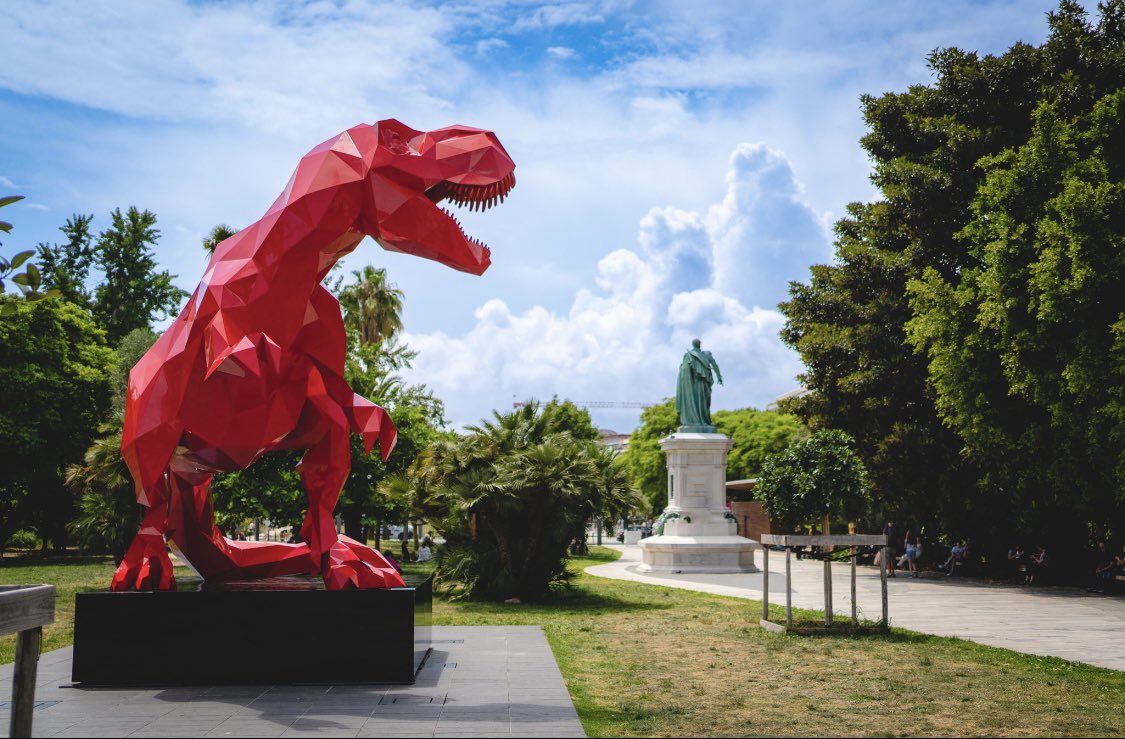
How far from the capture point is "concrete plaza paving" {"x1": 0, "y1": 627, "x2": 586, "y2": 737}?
637cm

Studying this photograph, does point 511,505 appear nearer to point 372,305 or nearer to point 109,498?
point 109,498

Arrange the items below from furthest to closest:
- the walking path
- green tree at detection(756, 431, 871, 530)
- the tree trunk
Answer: the tree trunk < green tree at detection(756, 431, 871, 530) < the walking path

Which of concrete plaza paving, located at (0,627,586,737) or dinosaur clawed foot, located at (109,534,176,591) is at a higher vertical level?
dinosaur clawed foot, located at (109,534,176,591)

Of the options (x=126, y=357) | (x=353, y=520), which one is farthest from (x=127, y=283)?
(x=353, y=520)

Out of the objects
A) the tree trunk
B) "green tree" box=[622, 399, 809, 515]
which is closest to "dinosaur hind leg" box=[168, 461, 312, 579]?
the tree trunk

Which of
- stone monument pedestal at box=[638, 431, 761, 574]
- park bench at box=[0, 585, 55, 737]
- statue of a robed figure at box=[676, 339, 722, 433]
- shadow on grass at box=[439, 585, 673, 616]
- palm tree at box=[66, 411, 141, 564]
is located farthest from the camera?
statue of a robed figure at box=[676, 339, 722, 433]

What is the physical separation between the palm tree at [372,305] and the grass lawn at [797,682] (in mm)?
27439

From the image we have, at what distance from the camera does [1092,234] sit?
17.3 metres

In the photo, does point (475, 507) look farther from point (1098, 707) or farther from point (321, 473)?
point (1098, 707)

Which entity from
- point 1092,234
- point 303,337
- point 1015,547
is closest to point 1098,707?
point 303,337

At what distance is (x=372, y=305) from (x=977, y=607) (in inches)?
1172

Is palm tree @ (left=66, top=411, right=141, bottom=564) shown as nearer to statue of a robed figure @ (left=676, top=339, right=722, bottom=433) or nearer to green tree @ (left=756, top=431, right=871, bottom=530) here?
green tree @ (left=756, top=431, right=871, bottom=530)

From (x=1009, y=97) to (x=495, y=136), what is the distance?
62.5ft

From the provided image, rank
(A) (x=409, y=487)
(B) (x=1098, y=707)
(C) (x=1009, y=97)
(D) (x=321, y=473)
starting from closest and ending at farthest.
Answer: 1. (B) (x=1098, y=707)
2. (D) (x=321, y=473)
3. (A) (x=409, y=487)
4. (C) (x=1009, y=97)
